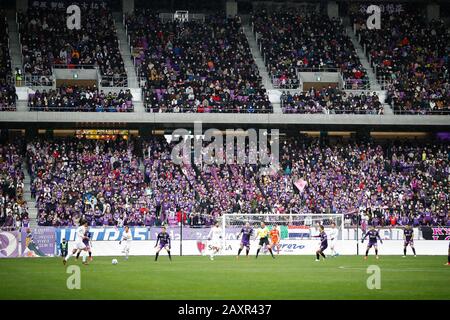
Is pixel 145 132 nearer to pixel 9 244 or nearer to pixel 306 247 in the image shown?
pixel 306 247

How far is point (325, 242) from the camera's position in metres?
38.5

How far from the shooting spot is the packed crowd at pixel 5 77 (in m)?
56.0

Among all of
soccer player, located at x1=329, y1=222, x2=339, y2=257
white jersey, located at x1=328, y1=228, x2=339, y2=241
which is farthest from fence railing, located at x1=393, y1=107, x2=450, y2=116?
white jersey, located at x1=328, y1=228, x2=339, y2=241

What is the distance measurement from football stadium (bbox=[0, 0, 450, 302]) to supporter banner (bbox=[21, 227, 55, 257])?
0.06 metres

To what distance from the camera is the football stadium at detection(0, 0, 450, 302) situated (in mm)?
45531

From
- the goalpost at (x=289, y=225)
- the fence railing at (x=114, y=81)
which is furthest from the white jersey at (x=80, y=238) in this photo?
the fence railing at (x=114, y=81)

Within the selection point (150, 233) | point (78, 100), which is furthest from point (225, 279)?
point (78, 100)

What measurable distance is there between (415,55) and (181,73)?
63.3 feet

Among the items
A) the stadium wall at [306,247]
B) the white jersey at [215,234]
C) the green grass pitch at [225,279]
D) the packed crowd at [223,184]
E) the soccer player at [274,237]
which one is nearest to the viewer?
the green grass pitch at [225,279]

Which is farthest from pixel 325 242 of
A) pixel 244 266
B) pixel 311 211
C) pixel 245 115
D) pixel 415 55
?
pixel 415 55

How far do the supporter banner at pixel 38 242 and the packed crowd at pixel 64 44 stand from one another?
785 inches

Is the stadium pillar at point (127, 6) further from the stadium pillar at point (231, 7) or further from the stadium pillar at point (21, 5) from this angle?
the stadium pillar at point (231, 7)

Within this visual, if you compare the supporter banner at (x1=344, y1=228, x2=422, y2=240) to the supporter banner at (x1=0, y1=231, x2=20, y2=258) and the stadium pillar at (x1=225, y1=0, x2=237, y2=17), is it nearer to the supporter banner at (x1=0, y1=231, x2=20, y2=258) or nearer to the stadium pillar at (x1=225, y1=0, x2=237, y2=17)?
the supporter banner at (x1=0, y1=231, x2=20, y2=258)

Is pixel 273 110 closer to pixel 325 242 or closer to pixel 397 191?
pixel 397 191
